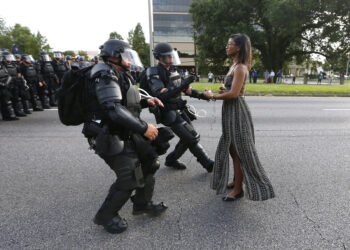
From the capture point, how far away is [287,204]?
2.72 m

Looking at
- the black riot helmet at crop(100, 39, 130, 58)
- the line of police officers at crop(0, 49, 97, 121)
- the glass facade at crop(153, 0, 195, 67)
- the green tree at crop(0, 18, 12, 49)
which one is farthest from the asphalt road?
the glass facade at crop(153, 0, 195, 67)

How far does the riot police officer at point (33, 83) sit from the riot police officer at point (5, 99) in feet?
4.08

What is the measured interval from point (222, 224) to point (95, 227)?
1170 mm

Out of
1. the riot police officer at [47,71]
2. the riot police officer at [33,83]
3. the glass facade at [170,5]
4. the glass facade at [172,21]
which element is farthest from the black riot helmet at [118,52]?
the glass facade at [170,5]

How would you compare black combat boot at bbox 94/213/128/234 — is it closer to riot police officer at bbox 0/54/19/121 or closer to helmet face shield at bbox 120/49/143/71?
helmet face shield at bbox 120/49/143/71

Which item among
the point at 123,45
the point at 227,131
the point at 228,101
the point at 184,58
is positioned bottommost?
the point at 227,131

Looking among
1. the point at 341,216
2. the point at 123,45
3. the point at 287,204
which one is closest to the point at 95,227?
the point at 123,45

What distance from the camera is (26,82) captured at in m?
8.39

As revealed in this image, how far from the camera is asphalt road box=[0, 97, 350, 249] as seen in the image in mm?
2137

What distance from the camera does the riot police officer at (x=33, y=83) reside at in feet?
28.0

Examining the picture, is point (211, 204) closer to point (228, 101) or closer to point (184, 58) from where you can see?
point (228, 101)

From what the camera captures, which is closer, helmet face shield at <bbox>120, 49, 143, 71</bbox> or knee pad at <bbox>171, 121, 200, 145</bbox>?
helmet face shield at <bbox>120, 49, 143, 71</bbox>

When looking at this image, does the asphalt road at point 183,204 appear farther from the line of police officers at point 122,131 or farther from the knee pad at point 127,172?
the knee pad at point 127,172

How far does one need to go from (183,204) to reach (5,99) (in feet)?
22.6
